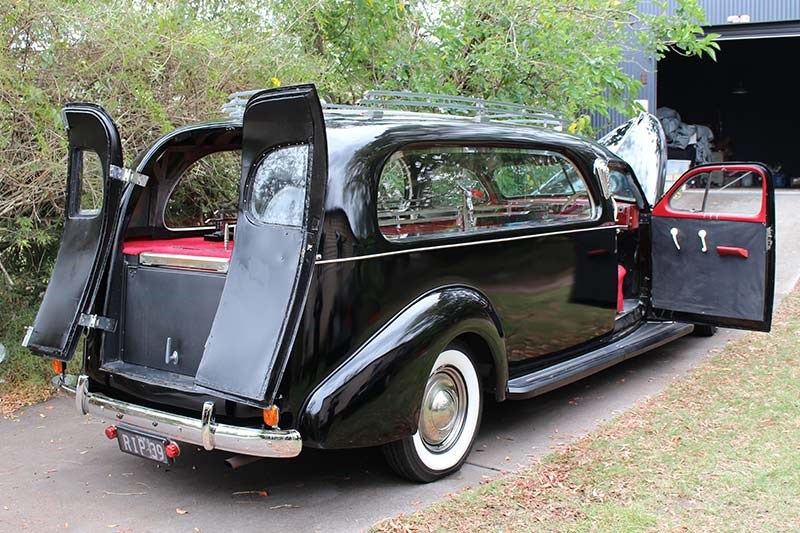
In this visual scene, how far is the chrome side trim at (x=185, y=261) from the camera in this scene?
384 centimetres

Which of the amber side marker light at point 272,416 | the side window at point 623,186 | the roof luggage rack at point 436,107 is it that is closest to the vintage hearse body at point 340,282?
the amber side marker light at point 272,416

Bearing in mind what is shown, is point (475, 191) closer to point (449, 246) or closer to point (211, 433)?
point (449, 246)

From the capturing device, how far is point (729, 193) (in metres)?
5.98

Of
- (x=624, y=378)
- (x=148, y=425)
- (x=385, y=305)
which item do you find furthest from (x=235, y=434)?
(x=624, y=378)

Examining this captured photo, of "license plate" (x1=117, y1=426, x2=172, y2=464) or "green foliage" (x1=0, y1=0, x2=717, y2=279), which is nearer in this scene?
"license plate" (x1=117, y1=426, x2=172, y2=464)

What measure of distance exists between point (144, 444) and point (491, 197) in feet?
7.72

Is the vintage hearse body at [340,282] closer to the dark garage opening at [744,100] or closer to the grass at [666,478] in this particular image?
the grass at [666,478]

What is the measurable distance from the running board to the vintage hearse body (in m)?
0.02

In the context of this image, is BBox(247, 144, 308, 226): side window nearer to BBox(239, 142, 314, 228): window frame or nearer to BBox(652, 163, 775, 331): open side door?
BBox(239, 142, 314, 228): window frame

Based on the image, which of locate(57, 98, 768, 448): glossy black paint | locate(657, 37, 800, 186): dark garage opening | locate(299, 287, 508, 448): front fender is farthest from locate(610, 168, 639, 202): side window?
locate(657, 37, 800, 186): dark garage opening

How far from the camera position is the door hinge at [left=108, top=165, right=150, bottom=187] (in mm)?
4074

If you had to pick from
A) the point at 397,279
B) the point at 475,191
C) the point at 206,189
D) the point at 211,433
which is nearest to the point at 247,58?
the point at 206,189

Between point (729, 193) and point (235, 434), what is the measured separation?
14.1 feet

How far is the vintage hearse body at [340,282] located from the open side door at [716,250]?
0.03 metres
